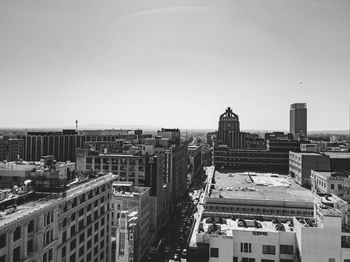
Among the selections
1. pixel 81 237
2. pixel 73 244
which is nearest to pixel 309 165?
pixel 81 237

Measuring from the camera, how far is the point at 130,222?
251ft

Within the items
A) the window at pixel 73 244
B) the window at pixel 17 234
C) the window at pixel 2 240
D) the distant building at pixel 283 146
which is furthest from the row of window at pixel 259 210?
the distant building at pixel 283 146

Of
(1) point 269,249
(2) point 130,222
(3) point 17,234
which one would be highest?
(3) point 17,234

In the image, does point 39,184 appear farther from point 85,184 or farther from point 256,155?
point 256,155

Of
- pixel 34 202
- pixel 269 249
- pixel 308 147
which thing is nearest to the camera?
pixel 34 202

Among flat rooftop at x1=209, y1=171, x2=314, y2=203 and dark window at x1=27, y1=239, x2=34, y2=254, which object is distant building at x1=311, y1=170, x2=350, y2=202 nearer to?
flat rooftop at x1=209, y1=171, x2=314, y2=203

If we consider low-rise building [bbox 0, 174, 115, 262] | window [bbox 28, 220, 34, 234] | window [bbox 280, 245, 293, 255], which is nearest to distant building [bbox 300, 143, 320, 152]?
low-rise building [bbox 0, 174, 115, 262]

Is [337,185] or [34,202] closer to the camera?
[34,202]

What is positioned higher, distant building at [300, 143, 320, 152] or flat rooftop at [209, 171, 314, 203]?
distant building at [300, 143, 320, 152]

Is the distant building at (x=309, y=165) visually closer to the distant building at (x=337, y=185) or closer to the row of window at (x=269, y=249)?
the distant building at (x=337, y=185)

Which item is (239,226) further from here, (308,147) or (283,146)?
(308,147)

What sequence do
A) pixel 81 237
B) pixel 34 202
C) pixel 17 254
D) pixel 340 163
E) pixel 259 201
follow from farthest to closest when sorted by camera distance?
pixel 340 163 → pixel 259 201 → pixel 81 237 → pixel 34 202 → pixel 17 254

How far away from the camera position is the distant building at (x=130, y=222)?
7288 centimetres

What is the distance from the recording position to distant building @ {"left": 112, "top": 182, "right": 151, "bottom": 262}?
72.9 metres
